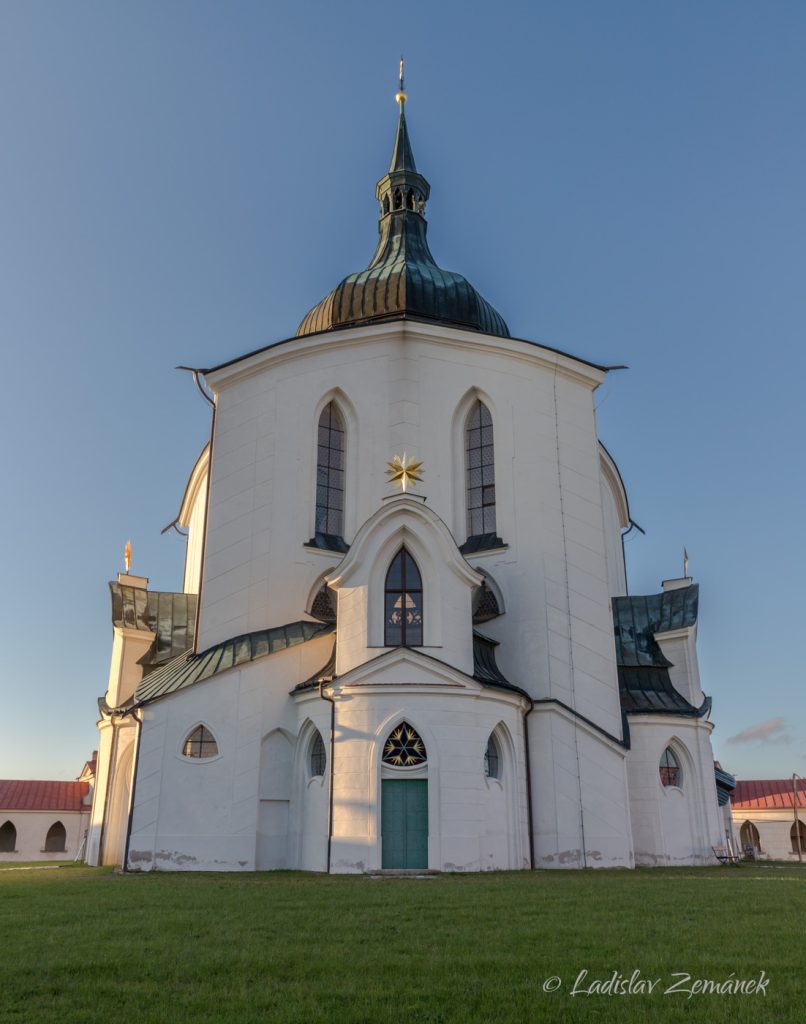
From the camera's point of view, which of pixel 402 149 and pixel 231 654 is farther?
pixel 402 149

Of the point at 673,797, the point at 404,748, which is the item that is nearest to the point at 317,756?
the point at 404,748

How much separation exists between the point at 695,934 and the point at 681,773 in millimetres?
18565

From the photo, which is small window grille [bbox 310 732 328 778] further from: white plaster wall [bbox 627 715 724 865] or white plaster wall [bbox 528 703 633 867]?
white plaster wall [bbox 627 715 724 865]

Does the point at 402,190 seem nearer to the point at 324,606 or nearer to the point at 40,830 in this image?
the point at 324,606

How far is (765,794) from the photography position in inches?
1988

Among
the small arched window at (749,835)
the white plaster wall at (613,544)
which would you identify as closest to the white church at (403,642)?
the white plaster wall at (613,544)

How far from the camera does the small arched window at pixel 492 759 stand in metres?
22.1

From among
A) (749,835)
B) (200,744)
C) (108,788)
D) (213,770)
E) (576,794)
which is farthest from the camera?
(749,835)

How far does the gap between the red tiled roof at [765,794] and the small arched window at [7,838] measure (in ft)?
120

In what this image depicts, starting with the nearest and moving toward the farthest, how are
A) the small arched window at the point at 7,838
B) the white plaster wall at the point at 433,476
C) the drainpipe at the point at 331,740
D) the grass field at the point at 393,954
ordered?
the grass field at the point at 393,954, the drainpipe at the point at 331,740, the white plaster wall at the point at 433,476, the small arched window at the point at 7,838

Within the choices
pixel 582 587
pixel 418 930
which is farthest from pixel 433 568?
pixel 418 930

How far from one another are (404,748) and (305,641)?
4545mm

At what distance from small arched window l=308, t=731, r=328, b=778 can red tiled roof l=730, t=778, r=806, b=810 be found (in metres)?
33.9

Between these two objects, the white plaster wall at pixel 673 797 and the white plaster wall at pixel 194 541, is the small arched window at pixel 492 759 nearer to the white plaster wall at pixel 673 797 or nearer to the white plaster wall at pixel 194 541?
the white plaster wall at pixel 673 797
